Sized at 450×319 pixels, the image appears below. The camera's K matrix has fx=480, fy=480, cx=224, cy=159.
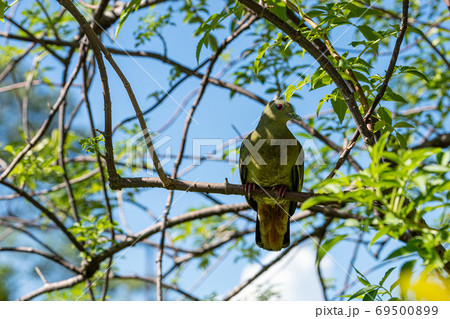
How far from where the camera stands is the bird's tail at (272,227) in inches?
151

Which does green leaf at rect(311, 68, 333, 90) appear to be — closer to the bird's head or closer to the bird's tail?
the bird's head

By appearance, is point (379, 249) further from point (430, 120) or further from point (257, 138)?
point (257, 138)

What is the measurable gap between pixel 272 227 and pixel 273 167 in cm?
58

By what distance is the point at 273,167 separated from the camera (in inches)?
141

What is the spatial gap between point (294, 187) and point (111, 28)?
2.52 m

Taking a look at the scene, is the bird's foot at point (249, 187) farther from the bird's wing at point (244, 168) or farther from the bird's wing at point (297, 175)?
the bird's wing at point (297, 175)

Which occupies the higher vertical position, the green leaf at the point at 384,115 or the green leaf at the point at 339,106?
the green leaf at the point at 339,106

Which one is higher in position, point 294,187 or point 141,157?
point 141,157

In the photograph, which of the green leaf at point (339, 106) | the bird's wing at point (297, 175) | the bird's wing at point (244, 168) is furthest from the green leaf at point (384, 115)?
the bird's wing at point (244, 168)

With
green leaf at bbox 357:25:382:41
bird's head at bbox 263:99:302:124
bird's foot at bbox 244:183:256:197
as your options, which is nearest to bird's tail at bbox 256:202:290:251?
bird's foot at bbox 244:183:256:197

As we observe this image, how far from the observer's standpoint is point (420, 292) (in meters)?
1.69

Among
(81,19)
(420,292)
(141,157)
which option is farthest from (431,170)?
(141,157)

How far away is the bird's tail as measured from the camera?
151 inches

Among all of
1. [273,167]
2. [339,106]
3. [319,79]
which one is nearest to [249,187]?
[273,167]
